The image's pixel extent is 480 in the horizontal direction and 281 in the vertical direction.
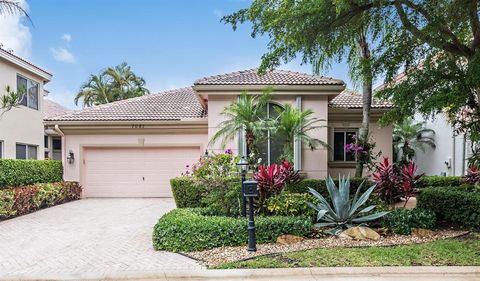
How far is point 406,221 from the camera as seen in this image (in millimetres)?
7906

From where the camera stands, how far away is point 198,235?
22.8 ft

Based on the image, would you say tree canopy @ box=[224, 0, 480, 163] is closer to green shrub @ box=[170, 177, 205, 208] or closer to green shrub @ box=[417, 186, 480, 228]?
green shrub @ box=[417, 186, 480, 228]

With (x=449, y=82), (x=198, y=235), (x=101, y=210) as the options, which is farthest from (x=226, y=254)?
(x=101, y=210)

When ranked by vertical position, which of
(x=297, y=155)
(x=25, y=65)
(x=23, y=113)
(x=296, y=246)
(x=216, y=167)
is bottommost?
(x=296, y=246)

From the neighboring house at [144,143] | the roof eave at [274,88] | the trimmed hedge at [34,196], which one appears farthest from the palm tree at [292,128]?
the trimmed hedge at [34,196]

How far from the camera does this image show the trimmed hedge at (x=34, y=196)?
35.3 feet

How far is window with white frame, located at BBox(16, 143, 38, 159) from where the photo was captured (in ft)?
50.7

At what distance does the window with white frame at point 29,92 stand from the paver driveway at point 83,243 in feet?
20.1

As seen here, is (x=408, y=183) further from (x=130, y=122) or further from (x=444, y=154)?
(x=130, y=122)

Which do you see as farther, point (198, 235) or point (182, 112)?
point (182, 112)

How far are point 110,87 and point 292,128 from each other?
2597 centimetres

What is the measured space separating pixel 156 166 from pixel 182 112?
2763mm

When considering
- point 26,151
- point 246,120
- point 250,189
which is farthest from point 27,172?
point 250,189

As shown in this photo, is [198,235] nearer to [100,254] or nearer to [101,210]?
[100,254]
